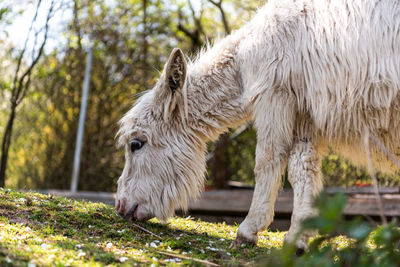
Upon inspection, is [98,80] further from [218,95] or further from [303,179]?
[303,179]

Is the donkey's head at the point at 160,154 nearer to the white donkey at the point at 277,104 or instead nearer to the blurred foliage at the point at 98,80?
the white donkey at the point at 277,104

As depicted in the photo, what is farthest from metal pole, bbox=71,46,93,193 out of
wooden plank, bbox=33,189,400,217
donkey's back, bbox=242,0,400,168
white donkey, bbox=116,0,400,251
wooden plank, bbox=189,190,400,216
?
donkey's back, bbox=242,0,400,168

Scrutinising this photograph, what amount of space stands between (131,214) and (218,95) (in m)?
1.32

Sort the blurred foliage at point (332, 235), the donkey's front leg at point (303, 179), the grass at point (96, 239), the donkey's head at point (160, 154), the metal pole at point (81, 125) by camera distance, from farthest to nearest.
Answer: the metal pole at point (81, 125) < the donkey's head at point (160, 154) < the donkey's front leg at point (303, 179) < the grass at point (96, 239) < the blurred foliage at point (332, 235)

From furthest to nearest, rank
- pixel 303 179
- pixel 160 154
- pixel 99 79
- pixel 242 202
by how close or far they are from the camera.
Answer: pixel 99 79 → pixel 242 202 → pixel 160 154 → pixel 303 179

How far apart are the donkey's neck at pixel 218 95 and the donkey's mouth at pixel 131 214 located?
898mm

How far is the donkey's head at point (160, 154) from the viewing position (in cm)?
415

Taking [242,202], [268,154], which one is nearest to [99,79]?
Answer: [242,202]

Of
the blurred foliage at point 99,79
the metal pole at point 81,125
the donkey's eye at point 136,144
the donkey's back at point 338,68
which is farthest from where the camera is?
the blurred foliage at point 99,79

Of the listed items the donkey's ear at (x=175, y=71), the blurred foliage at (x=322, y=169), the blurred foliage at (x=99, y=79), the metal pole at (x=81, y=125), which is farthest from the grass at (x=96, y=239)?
the blurred foliage at (x=99, y=79)

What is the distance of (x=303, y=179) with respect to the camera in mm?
3572

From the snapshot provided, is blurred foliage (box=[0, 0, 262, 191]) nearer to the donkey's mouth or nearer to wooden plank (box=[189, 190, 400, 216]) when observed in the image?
wooden plank (box=[189, 190, 400, 216])

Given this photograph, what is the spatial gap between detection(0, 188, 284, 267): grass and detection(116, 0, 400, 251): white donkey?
26cm

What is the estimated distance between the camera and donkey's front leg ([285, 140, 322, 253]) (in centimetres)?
348
